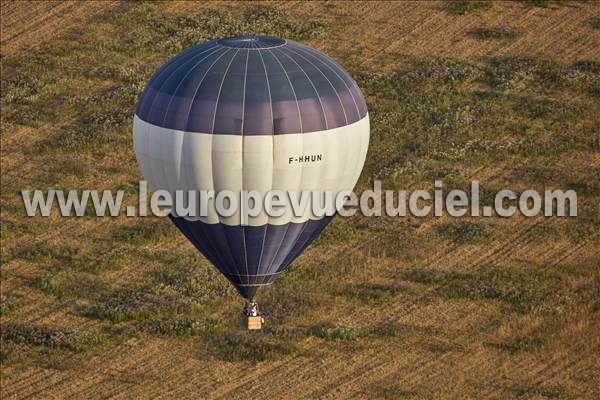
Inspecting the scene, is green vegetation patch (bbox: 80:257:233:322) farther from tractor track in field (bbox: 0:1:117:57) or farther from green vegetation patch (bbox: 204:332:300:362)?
tractor track in field (bbox: 0:1:117:57)

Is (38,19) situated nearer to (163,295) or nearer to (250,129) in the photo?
(163,295)

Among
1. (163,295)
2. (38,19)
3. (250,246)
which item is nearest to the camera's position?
(250,246)

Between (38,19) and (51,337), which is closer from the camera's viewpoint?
(51,337)

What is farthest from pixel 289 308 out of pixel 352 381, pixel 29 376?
pixel 29 376

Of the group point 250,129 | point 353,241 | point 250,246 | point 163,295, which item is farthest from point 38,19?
point 250,129

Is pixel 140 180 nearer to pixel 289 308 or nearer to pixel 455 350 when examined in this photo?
pixel 289 308

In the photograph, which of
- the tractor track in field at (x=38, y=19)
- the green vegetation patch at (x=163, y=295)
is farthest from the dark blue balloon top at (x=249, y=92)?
the tractor track in field at (x=38, y=19)

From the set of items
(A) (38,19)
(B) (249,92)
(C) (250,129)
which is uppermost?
(B) (249,92)

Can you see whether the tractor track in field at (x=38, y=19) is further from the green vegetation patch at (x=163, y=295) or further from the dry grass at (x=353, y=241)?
the green vegetation patch at (x=163, y=295)
